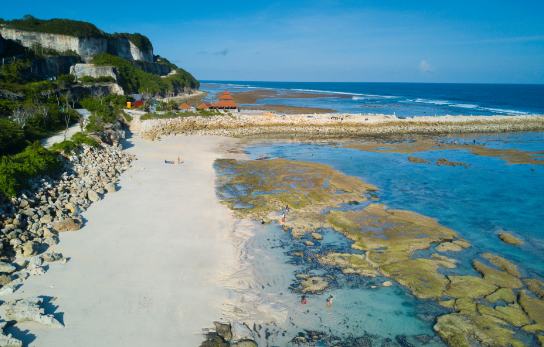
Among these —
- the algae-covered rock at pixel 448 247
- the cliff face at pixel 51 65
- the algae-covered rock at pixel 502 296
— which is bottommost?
the algae-covered rock at pixel 502 296

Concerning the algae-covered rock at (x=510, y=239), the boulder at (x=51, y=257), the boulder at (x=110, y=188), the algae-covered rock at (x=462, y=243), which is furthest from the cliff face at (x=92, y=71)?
the algae-covered rock at (x=510, y=239)

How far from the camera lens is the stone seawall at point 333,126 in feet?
154

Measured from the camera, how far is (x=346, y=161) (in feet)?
110

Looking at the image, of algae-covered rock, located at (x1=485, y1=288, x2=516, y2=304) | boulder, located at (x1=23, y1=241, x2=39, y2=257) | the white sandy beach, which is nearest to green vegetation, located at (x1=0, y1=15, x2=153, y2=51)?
the white sandy beach

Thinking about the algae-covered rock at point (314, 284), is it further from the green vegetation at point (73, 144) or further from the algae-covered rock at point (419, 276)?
the green vegetation at point (73, 144)

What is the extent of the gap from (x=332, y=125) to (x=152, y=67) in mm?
75485

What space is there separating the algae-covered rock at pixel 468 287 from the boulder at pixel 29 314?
14.7 m

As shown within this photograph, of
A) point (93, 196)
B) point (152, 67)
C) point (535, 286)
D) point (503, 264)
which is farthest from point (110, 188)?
point (152, 67)

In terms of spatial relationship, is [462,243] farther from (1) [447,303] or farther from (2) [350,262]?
(2) [350,262]

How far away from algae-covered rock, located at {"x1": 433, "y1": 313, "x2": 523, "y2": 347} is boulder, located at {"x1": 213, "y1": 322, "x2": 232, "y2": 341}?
24.2 ft

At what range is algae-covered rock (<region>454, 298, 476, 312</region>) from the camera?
1159 centimetres

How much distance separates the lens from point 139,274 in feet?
41.1

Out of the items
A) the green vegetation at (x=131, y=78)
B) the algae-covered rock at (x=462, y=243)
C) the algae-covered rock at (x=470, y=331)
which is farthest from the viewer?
the green vegetation at (x=131, y=78)

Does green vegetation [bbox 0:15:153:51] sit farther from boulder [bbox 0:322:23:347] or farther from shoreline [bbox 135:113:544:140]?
boulder [bbox 0:322:23:347]
